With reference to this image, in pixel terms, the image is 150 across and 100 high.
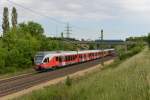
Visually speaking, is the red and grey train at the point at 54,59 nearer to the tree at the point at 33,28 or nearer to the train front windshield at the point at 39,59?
the train front windshield at the point at 39,59

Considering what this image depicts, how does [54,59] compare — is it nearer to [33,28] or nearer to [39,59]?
[39,59]

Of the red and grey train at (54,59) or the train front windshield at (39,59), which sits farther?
the red and grey train at (54,59)

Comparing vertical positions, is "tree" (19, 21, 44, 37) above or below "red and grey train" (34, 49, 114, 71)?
above

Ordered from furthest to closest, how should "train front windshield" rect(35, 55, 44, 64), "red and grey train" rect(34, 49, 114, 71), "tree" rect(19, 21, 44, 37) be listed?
1. "tree" rect(19, 21, 44, 37)
2. "red and grey train" rect(34, 49, 114, 71)
3. "train front windshield" rect(35, 55, 44, 64)

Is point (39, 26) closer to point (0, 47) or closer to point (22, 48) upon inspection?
point (22, 48)

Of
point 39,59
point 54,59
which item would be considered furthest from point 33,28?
point 39,59

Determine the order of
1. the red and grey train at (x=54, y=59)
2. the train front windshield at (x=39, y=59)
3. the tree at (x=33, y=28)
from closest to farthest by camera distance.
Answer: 1. the train front windshield at (x=39, y=59)
2. the red and grey train at (x=54, y=59)
3. the tree at (x=33, y=28)

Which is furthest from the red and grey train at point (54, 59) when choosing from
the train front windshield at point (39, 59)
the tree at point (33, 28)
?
the tree at point (33, 28)

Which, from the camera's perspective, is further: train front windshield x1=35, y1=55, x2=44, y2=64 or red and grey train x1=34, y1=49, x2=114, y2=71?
red and grey train x1=34, y1=49, x2=114, y2=71

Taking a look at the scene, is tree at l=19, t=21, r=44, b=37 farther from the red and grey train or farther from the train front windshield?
the train front windshield

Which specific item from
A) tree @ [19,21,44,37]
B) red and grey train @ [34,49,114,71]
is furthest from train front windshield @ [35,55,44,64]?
tree @ [19,21,44,37]

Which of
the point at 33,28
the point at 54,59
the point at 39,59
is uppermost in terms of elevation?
the point at 33,28

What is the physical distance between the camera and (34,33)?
99.5 meters

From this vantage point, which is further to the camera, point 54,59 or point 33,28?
point 33,28
